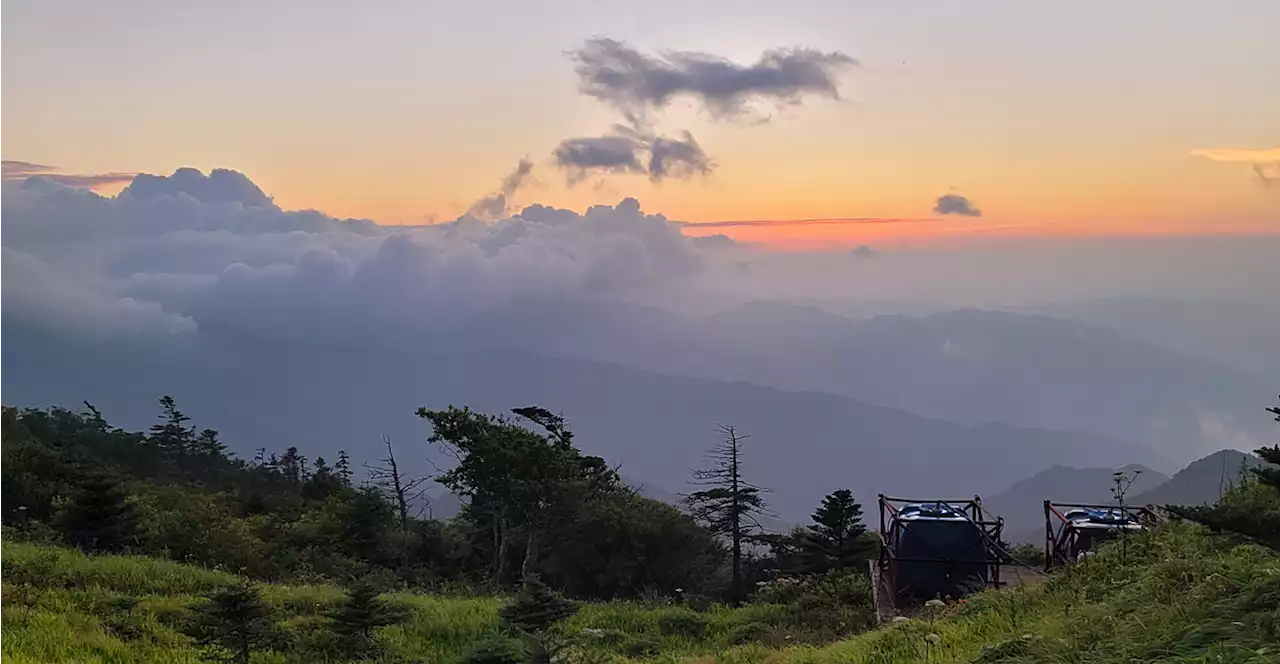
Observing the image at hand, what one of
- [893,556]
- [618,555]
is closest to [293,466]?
[618,555]

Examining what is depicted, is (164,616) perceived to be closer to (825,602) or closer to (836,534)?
(825,602)

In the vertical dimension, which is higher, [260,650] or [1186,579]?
[1186,579]

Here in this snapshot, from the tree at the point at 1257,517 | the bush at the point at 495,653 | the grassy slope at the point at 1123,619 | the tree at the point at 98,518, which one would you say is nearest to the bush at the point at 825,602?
the grassy slope at the point at 1123,619

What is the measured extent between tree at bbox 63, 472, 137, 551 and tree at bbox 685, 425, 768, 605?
14031mm

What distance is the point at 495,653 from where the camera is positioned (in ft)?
23.2

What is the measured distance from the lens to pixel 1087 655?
22.5 ft

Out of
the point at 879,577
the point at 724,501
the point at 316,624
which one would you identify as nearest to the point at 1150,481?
the point at 724,501

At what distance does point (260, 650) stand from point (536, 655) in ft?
22.3

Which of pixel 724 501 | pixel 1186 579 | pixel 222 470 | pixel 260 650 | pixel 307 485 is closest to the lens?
pixel 1186 579

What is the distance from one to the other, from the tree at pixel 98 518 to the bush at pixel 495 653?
15194 millimetres

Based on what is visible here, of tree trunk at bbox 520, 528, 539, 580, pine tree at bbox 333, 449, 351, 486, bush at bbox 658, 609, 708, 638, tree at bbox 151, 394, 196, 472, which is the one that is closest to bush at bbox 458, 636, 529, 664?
bush at bbox 658, 609, 708, 638

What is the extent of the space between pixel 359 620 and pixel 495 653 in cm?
507

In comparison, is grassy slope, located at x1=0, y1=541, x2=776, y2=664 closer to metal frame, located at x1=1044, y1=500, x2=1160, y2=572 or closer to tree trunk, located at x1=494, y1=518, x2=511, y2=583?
metal frame, located at x1=1044, y1=500, x2=1160, y2=572

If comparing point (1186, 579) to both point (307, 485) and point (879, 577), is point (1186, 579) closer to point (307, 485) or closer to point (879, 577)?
point (879, 577)
